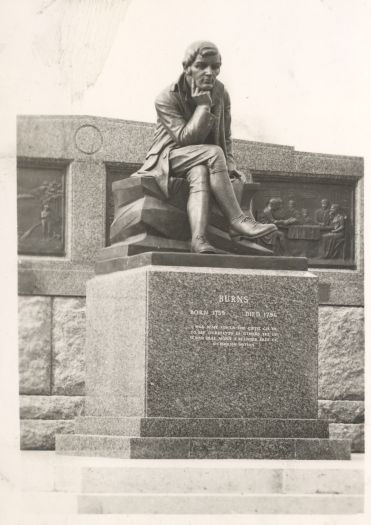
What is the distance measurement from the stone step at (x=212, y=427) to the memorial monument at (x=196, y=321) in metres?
0.01

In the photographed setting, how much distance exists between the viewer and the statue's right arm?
1113 centimetres

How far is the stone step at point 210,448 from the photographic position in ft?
32.1

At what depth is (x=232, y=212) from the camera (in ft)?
36.5

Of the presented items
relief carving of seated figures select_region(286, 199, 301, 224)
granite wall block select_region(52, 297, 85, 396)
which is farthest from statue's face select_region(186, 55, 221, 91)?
relief carving of seated figures select_region(286, 199, 301, 224)

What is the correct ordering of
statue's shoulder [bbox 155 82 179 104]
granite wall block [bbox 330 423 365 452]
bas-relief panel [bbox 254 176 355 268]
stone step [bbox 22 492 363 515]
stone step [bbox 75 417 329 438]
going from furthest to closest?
bas-relief panel [bbox 254 176 355 268] < granite wall block [bbox 330 423 365 452] < statue's shoulder [bbox 155 82 179 104] < stone step [bbox 75 417 329 438] < stone step [bbox 22 492 363 515]

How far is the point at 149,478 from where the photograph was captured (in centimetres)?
909

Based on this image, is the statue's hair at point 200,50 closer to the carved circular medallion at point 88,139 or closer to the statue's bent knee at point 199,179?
the statue's bent knee at point 199,179

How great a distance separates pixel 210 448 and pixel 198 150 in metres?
2.67

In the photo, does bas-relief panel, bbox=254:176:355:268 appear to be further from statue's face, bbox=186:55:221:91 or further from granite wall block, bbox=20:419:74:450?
statue's face, bbox=186:55:221:91

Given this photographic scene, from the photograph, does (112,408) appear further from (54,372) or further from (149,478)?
(54,372)

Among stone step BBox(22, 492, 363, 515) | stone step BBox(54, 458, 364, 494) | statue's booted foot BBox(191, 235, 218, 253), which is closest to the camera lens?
stone step BBox(22, 492, 363, 515)

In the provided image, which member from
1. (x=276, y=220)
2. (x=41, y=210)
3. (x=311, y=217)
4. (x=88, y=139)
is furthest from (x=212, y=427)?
(x=311, y=217)

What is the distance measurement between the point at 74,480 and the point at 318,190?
6830 millimetres

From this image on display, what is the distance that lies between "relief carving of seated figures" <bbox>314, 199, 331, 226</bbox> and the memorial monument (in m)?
3.73
